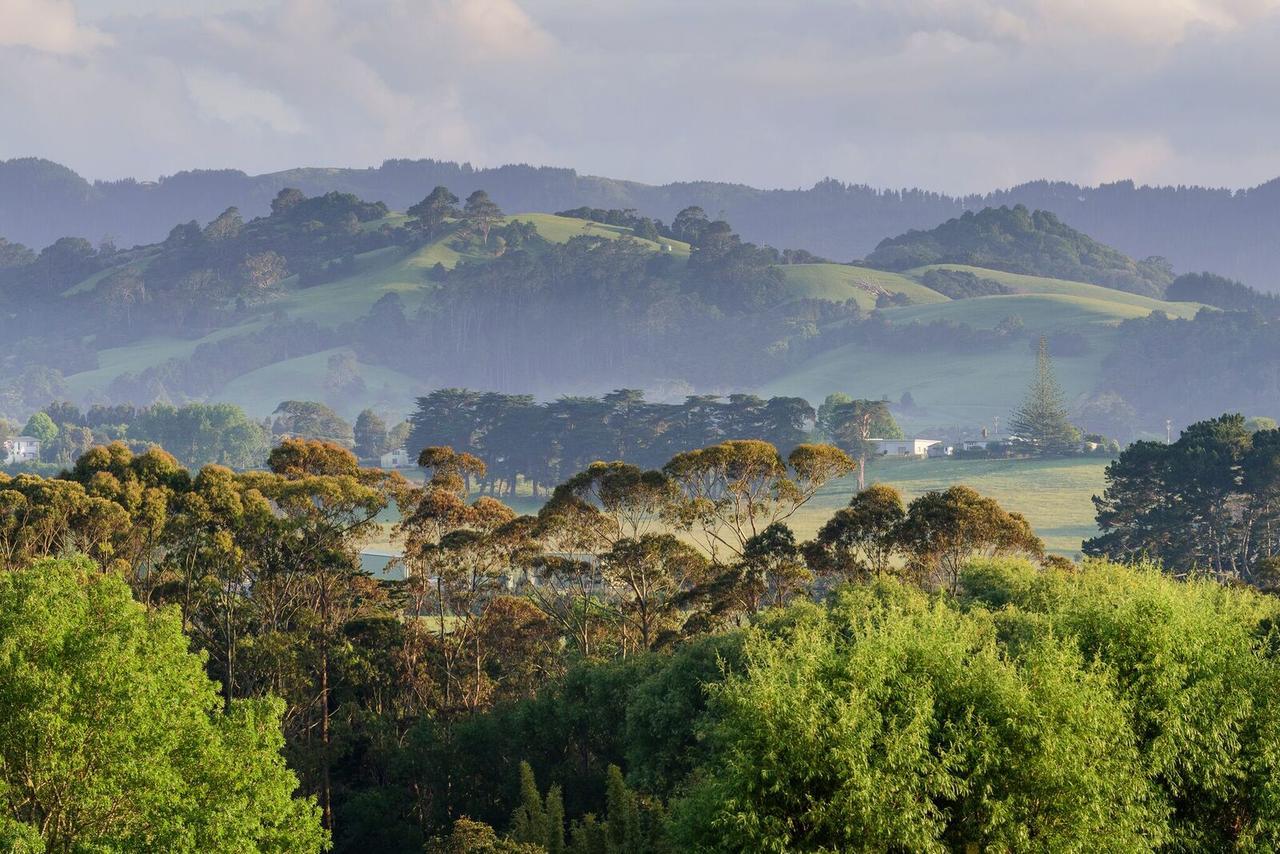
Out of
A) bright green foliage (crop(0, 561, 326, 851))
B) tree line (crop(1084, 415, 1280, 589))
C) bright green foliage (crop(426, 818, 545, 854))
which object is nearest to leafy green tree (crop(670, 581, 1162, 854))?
bright green foliage (crop(0, 561, 326, 851))

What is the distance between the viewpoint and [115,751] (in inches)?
1231

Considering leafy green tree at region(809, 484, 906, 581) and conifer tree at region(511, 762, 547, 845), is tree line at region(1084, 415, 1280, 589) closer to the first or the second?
leafy green tree at region(809, 484, 906, 581)

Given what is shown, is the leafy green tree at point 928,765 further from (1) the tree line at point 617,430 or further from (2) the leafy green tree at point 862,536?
(1) the tree line at point 617,430

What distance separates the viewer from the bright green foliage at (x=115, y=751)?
3088 cm

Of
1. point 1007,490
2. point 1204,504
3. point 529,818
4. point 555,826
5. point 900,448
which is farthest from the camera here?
point 900,448

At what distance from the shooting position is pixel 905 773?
92.8 ft

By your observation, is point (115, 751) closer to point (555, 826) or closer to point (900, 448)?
point (555, 826)

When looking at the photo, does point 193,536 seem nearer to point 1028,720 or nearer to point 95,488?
point 95,488

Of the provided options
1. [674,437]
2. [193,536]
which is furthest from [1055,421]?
[193,536]

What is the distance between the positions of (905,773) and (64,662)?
1550 centimetres

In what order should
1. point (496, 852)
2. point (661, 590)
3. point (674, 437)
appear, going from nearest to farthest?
point (496, 852) → point (661, 590) → point (674, 437)

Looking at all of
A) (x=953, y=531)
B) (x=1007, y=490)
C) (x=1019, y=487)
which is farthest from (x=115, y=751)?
(x=1019, y=487)

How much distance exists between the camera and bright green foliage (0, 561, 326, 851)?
3088 cm

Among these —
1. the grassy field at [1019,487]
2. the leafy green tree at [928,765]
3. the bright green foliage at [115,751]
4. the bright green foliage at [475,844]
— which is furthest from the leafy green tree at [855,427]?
the leafy green tree at [928,765]
